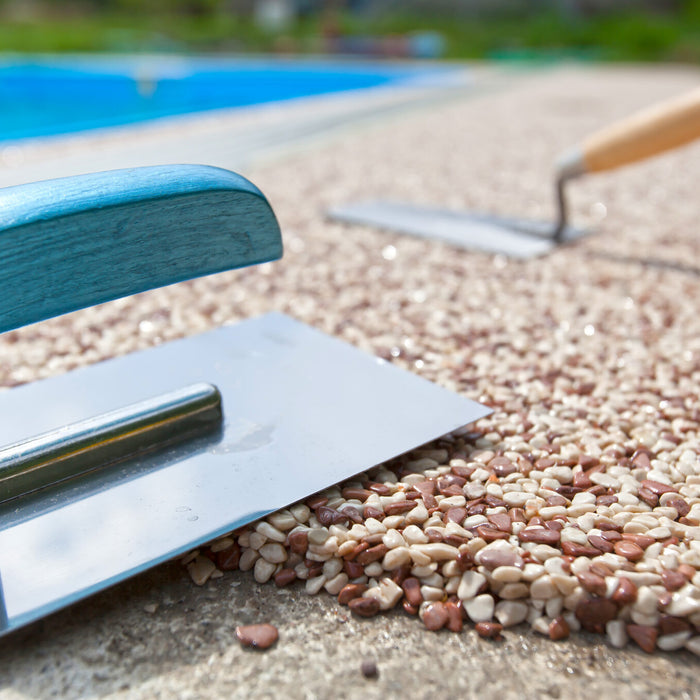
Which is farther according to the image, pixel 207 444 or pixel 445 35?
pixel 445 35

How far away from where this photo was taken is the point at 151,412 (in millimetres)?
1469

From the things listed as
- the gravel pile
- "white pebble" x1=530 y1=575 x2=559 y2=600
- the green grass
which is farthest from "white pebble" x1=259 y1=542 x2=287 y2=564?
the green grass

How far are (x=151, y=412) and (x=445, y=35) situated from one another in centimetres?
1461

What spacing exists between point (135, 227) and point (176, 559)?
546mm

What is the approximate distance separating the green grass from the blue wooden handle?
1221 cm

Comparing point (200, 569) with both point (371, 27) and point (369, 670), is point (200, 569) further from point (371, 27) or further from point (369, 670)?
point (371, 27)

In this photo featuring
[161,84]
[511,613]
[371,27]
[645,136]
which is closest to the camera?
[511,613]

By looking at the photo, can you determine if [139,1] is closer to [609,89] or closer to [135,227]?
[609,89]

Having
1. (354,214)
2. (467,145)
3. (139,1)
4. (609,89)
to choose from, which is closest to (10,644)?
(354,214)

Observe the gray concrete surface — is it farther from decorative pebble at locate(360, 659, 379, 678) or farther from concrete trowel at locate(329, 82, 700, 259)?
concrete trowel at locate(329, 82, 700, 259)

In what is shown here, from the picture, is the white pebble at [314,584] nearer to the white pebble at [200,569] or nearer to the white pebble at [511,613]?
the white pebble at [200,569]

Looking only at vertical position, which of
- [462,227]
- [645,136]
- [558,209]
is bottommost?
[462,227]

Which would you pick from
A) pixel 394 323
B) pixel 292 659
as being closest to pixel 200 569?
pixel 292 659

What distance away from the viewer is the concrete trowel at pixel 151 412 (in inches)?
43.6
